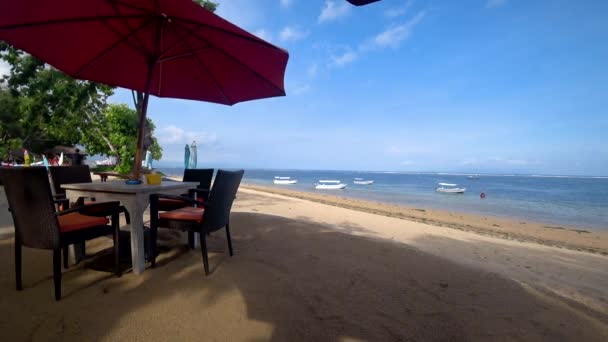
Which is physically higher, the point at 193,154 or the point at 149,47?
the point at 149,47

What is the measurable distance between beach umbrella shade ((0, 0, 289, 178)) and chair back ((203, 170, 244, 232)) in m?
0.88

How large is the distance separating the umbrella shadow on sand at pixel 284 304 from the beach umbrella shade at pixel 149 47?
1.14 meters

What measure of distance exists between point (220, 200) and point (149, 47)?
5.77 ft

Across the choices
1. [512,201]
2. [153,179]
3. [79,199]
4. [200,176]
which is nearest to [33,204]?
[79,199]

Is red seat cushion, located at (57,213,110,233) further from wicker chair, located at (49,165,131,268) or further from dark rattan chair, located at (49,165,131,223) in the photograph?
dark rattan chair, located at (49,165,131,223)

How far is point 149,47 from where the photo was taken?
2.71m

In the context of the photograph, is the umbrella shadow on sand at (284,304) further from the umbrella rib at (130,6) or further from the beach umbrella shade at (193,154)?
the beach umbrella shade at (193,154)

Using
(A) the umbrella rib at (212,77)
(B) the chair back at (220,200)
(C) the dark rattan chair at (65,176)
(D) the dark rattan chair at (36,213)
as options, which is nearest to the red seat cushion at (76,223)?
(D) the dark rattan chair at (36,213)

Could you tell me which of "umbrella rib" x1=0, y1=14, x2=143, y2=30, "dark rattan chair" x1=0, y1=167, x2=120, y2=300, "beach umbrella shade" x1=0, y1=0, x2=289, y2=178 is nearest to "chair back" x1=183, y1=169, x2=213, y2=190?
"beach umbrella shade" x1=0, y1=0, x2=289, y2=178

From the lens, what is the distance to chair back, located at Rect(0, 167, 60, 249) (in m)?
1.65

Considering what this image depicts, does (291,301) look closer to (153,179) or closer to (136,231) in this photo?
(136,231)

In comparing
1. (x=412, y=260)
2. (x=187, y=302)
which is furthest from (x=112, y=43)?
(x=412, y=260)

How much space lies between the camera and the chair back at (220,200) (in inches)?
85.8

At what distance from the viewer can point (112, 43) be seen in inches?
100.0
